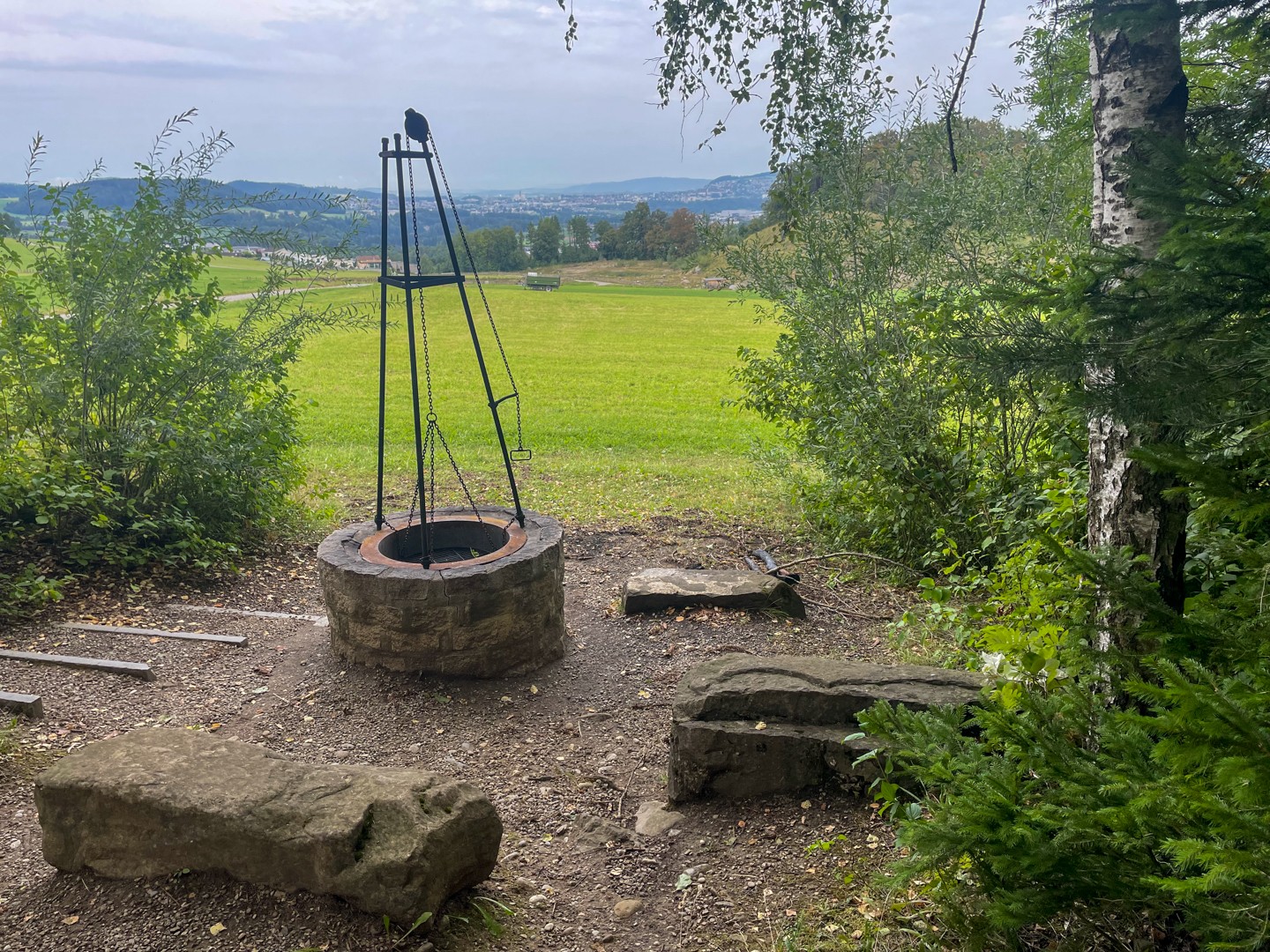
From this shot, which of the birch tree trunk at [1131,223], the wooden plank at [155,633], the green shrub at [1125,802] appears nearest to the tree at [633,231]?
the wooden plank at [155,633]

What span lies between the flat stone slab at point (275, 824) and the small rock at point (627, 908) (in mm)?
537

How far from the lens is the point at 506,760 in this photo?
488cm

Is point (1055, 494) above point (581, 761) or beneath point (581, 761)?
above

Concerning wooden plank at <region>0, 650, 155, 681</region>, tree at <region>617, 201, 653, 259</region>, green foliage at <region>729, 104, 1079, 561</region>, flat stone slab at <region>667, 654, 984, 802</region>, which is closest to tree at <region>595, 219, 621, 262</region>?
tree at <region>617, 201, 653, 259</region>

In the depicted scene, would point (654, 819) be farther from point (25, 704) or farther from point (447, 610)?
point (25, 704)

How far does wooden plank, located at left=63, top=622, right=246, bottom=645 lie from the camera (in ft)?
20.1

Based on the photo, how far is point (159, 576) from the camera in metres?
7.14

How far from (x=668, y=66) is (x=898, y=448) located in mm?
3678

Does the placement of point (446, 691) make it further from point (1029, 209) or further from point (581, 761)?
point (1029, 209)

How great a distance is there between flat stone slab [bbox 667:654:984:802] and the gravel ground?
109 millimetres

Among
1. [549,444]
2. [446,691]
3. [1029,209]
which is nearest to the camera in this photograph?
[446,691]

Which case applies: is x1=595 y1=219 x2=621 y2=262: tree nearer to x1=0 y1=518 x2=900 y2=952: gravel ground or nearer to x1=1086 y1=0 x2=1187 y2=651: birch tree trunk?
x1=0 y1=518 x2=900 y2=952: gravel ground

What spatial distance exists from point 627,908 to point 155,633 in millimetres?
4208

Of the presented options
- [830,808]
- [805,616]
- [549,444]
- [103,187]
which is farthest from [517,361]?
[830,808]
